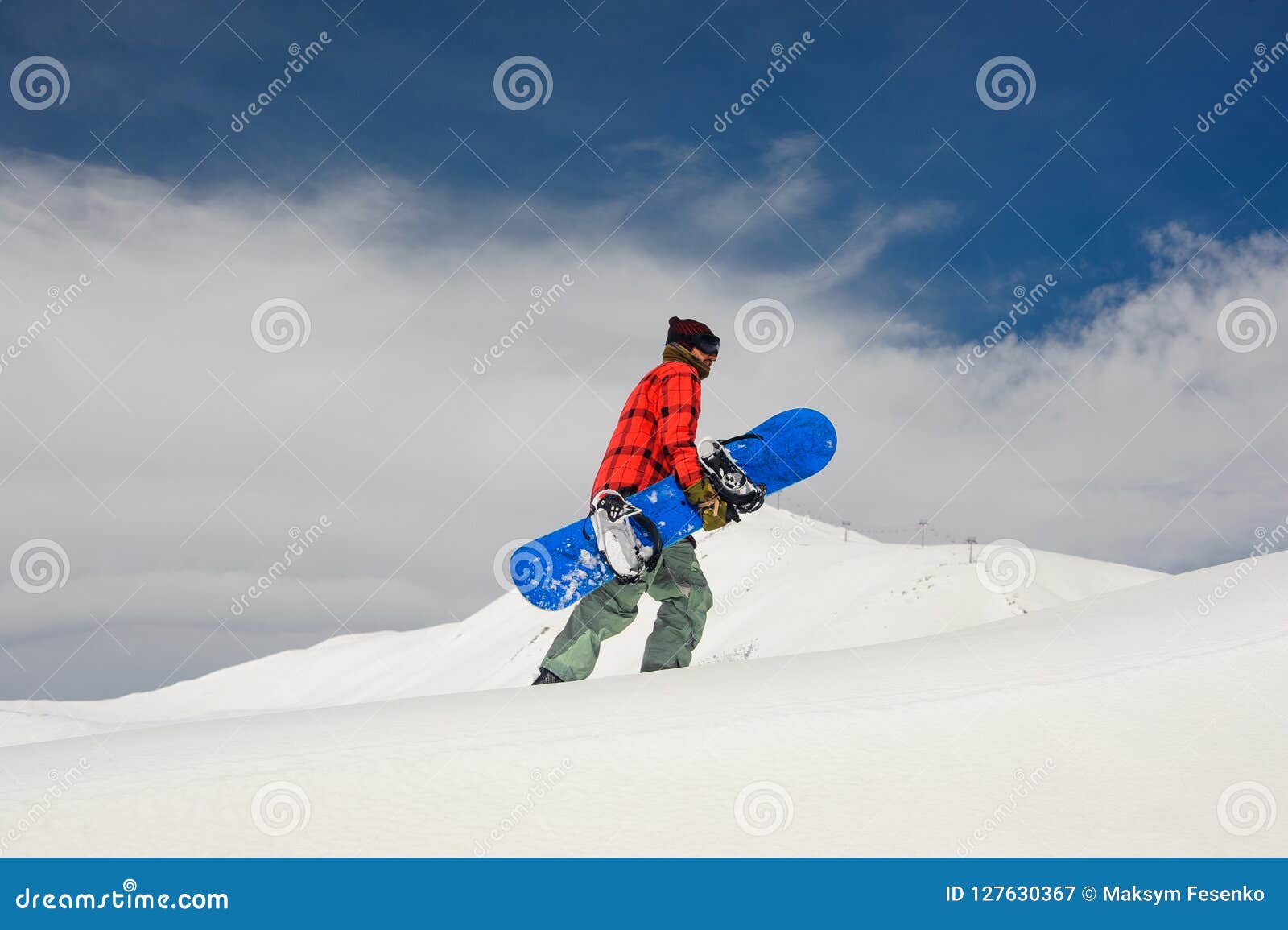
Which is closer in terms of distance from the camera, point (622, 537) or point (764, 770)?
point (764, 770)

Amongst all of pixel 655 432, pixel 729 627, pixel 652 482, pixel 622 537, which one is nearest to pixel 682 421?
pixel 655 432

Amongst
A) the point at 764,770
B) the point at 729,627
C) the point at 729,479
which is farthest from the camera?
the point at 729,627

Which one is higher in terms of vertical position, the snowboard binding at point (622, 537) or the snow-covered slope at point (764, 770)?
the snowboard binding at point (622, 537)

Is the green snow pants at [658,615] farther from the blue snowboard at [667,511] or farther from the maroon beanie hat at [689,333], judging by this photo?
the maroon beanie hat at [689,333]

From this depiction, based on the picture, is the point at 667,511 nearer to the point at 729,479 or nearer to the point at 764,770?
the point at 729,479

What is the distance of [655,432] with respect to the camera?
6.85 m

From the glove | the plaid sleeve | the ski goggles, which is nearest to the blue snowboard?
the glove

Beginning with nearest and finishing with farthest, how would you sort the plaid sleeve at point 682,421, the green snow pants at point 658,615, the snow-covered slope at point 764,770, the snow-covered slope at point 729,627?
the snow-covered slope at point 764,770
the plaid sleeve at point 682,421
the green snow pants at point 658,615
the snow-covered slope at point 729,627

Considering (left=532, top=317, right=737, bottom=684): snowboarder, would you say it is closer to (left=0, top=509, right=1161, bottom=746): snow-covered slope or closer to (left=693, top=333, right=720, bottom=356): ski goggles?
(left=693, top=333, right=720, bottom=356): ski goggles

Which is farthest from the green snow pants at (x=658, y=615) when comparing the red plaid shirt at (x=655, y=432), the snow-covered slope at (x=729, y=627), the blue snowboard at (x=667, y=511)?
the snow-covered slope at (x=729, y=627)

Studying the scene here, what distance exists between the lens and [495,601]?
132 feet

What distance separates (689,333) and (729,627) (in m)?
15.8

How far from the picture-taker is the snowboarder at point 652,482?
6.64 meters

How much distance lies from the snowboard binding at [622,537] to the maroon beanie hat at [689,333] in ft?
3.97
